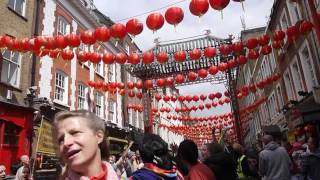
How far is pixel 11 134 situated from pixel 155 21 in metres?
8.05

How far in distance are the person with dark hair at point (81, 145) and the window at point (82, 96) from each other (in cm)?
1655

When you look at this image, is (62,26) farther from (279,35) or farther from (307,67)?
(307,67)

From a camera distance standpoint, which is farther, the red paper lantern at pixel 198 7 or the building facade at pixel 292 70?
the building facade at pixel 292 70

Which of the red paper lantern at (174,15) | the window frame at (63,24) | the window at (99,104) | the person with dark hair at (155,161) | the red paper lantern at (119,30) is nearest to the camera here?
the person with dark hair at (155,161)

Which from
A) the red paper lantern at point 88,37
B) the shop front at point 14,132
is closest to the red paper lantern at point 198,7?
the red paper lantern at point 88,37

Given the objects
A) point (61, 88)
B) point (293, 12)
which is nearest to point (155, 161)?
point (61, 88)

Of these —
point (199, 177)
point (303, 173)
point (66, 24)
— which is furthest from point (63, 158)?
point (66, 24)

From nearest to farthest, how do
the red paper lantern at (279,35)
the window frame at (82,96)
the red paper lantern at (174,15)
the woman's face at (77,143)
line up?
the woman's face at (77,143) → the red paper lantern at (174,15) → the red paper lantern at (279,35) → the window frame at (82,96)

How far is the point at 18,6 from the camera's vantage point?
45.2ft

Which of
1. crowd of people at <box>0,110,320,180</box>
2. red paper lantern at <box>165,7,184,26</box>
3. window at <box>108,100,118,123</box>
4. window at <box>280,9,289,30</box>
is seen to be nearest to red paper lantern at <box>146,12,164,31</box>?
red paper lantern at <box>165,7,184,26</box>

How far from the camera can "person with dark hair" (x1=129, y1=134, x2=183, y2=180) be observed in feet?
9.25

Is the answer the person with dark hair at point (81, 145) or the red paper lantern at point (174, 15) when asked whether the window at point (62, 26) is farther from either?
the person with dark hair at point (81, 145)

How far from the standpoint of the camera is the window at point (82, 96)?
59.7 ft

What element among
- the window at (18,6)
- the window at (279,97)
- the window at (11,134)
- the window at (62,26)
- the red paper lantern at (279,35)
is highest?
the window at (62,26)
